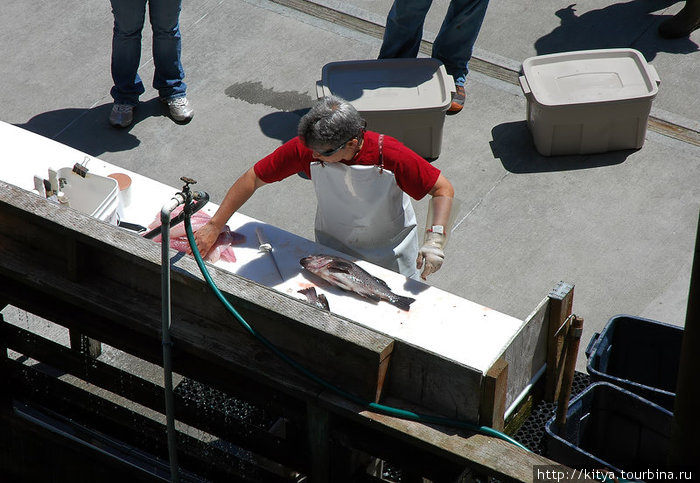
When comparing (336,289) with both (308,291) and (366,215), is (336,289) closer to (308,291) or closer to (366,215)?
(308,291)

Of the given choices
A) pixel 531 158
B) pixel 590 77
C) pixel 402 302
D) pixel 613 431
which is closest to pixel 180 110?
pixel 531 158

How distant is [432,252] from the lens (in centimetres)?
392

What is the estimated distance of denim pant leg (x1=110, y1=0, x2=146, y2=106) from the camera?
6.12 meters

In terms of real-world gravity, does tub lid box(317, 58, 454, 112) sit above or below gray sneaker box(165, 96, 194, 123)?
above

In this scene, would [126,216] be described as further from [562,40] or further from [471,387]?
[562,40]

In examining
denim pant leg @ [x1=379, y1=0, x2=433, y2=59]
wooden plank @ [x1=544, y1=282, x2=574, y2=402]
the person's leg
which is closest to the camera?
wooden plank @ [x1=544, y1=282, x2=574, y2=402]

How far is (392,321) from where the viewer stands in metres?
3.75

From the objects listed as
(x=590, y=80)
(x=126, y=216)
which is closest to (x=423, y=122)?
(x=590, y=80)

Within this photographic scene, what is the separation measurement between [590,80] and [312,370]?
351 centimetres

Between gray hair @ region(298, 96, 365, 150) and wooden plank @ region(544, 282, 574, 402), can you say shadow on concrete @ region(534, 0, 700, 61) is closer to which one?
gray hair @ region(298, 96, 365, 150)

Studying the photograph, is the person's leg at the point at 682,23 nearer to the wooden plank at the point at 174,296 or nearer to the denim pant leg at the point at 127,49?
the denim pant leg at the point at 127,49

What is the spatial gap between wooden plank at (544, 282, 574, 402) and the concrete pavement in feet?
3.91

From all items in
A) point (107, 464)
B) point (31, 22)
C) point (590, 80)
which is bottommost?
point (107, 464)

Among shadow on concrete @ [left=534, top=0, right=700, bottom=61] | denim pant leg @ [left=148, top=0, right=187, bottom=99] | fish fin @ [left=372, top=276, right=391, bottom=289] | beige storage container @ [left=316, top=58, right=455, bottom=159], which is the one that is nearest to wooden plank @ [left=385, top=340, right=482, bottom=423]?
fish fin @ [left=372, top=276, right=391, bottom=289]
